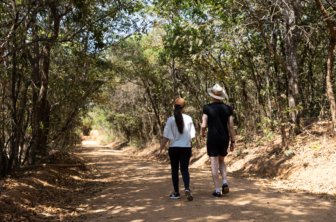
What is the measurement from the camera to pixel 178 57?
13.8m

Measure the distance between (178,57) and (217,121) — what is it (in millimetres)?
8973

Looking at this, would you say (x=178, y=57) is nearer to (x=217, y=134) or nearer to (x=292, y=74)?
(x=292, y=74)

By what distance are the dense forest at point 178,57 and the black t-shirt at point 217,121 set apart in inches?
151

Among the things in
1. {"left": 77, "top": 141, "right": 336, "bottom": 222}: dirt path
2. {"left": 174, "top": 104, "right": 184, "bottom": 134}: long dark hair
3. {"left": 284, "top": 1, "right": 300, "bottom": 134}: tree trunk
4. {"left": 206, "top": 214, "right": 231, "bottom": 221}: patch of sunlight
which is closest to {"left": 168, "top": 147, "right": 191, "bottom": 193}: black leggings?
{"left": 174, "top": 104, "right": 184, "bottom": 134}: long dark hair

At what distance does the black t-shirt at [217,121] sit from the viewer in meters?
5.21

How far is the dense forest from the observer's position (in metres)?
7.89

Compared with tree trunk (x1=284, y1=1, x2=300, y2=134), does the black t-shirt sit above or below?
below

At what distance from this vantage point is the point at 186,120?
5.38 metres

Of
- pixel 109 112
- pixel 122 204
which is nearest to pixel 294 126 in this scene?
pixel 122 204

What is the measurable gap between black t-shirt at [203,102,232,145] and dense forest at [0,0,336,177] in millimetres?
3831

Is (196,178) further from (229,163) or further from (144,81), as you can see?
(144,81)

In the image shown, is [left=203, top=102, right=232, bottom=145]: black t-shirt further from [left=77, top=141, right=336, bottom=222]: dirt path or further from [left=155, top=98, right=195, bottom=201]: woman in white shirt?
[left=77, top=141, right=336, bottom=222]: dirt path

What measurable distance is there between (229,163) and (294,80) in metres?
4.44

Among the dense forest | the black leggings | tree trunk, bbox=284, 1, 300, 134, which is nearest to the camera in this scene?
the black leggings
